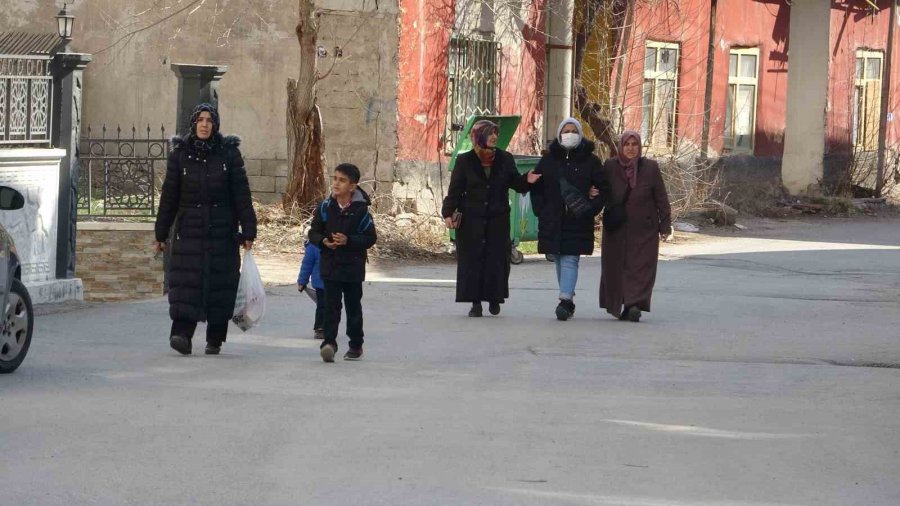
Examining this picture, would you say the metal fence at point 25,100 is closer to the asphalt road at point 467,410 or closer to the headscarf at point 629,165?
the asphalt road at point 467,410

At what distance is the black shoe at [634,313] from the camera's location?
482 inches

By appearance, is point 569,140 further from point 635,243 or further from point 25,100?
point 25,100

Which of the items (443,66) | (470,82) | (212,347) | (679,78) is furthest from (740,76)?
(212,347)

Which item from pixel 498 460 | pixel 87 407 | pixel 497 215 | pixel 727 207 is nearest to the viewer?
pixel 498 460

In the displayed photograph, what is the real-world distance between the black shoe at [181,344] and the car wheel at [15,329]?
1.03 m

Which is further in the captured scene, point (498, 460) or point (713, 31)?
point (713, 31)

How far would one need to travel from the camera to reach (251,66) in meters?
20.5

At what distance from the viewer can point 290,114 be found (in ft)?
61.6

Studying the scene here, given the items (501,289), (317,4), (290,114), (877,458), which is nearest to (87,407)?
(877,458)

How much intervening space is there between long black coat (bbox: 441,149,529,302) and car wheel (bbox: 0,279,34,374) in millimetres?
4198

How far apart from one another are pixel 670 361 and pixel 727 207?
14819 millimetres

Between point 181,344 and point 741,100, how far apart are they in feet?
71.3

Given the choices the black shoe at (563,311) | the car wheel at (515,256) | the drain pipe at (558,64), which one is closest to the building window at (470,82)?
the drain pipe at (558,64)

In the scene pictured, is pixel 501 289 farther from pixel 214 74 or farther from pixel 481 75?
pixel 481 75
